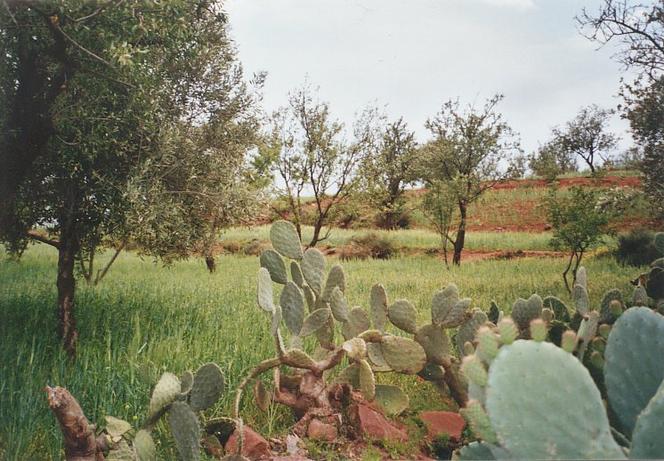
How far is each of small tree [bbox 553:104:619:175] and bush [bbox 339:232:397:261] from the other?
1268 millimetres

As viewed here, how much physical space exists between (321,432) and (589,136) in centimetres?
268

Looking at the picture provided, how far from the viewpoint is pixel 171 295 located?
3666mm

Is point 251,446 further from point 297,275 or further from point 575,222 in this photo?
point 575,222

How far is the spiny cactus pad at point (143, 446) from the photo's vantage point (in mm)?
1646

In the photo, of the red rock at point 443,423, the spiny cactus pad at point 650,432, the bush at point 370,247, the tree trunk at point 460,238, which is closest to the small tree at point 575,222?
the tree trunk at point 460,238

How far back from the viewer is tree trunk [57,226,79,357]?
318 cm

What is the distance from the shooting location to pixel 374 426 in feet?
6.74

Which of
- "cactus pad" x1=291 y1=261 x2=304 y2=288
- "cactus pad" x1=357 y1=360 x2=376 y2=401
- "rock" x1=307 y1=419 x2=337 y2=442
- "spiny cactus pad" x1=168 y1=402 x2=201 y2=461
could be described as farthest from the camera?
"cactus pad" x1=291 y1=261 x2=304 y2=288

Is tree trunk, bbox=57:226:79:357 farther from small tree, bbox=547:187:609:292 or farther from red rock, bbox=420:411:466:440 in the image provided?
small tree, bbox=547:187:609:292

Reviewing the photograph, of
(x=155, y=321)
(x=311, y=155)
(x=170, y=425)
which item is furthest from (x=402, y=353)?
(x=311, y=155)

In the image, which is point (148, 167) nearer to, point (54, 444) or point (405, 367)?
point (54, 444)

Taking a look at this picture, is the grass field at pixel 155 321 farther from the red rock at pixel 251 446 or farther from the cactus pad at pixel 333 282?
the cactus pad at pixel 333 282

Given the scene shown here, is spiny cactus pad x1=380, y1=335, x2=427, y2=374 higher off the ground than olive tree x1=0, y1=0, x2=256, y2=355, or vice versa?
olive tree x1=0, y1=0, x2=256, y2=355

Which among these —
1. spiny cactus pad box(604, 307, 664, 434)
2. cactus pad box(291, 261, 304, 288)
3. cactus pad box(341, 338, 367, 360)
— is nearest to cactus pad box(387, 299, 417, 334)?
cactus pad box(341, 338, 367, 360)
